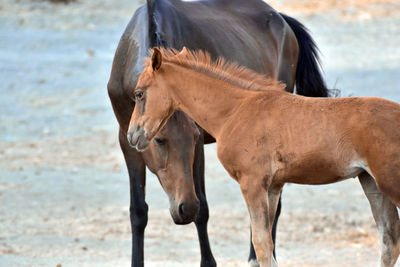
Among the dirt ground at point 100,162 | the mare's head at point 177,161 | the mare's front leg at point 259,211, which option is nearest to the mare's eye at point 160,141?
the mare's head at point 177,161

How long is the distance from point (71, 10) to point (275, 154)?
15683 millimetres

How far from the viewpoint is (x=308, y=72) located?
7211 millimetres

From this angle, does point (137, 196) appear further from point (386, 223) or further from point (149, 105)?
point (386, 223)

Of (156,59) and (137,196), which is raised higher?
(156,59)

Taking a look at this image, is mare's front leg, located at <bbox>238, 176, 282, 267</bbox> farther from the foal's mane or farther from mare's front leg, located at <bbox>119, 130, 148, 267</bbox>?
mare's front leg, located at <bbox>119, 130, 148, 267</bbox>

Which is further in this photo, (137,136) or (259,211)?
(137,136)

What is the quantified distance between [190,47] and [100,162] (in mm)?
4940

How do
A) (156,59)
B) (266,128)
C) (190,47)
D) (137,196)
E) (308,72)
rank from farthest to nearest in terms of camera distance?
1. (308,72)
2. (190,47)
3. (137,196)
4. (156,59)
5. (266,128)

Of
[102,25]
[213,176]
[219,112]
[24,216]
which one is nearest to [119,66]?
[219,112]

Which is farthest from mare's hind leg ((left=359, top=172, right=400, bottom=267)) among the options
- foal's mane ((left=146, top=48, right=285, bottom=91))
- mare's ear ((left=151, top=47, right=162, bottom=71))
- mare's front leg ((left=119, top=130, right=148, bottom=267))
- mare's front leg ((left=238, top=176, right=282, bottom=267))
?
mare's front leg ((left=119, top=130, right=148, bottom=267))

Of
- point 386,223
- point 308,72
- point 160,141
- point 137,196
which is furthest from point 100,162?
point 386,223

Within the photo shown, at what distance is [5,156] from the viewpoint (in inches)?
420

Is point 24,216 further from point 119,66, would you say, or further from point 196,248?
point 119,66

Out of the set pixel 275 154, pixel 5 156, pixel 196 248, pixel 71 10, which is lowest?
pixel 71 10
